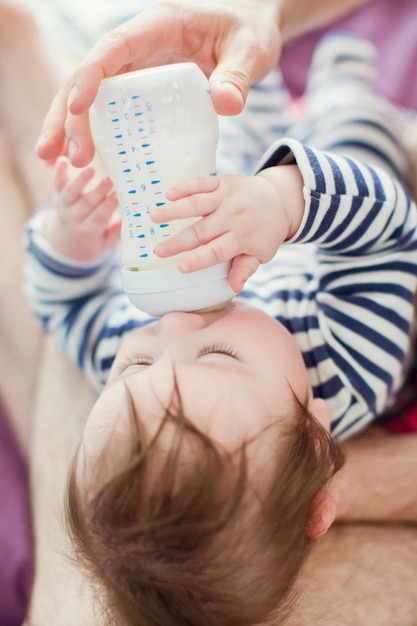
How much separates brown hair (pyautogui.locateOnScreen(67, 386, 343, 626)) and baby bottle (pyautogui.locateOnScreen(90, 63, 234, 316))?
159mm

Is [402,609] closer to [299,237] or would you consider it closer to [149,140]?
[299,237]

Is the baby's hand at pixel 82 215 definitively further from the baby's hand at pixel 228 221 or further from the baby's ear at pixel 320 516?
the baby's ear at pixel 320 516

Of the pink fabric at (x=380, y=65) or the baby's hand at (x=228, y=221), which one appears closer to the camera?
the baby's hand at (x=228, y=221)

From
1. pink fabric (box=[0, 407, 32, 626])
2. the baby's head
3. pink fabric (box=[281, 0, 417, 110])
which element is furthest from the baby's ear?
pink fabric (box=[281, 0, 417, 110])

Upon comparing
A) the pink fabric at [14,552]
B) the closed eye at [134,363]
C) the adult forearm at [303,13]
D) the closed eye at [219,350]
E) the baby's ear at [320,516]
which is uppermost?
the adult forearm at [303,13]

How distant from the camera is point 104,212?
0.98 m

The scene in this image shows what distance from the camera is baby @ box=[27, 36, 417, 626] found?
72 centimetres

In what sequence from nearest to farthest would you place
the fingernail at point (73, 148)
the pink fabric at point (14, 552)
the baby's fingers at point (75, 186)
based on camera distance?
the fingernail at point (73, 148) < the baby's fingers at point (75, 186) < the pink fabric at point (14, 552)

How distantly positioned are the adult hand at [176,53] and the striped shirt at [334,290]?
0.14 m

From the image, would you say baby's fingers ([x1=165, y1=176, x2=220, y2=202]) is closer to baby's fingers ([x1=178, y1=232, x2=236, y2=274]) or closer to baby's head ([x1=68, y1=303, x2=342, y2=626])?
baby's fingers ([x1=178, y1=232, x2=236, y2=274])

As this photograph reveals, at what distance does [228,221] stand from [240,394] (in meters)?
0.20

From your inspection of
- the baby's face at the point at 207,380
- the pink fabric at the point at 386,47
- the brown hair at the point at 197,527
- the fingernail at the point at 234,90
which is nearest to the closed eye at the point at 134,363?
the baby's face at the point at 207,380

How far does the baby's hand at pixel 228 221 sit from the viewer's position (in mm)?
718

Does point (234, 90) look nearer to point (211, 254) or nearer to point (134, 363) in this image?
point (211, 254)
